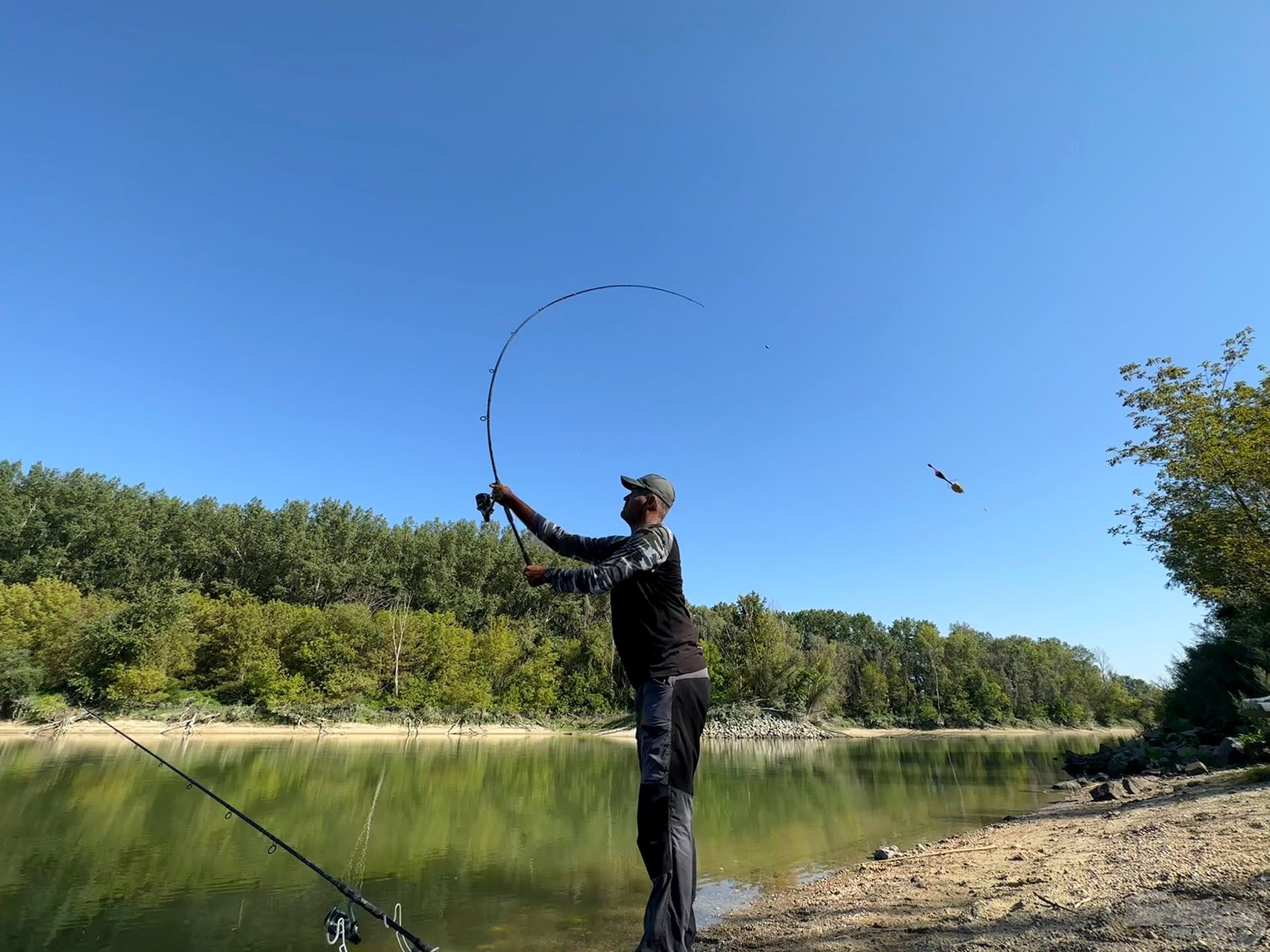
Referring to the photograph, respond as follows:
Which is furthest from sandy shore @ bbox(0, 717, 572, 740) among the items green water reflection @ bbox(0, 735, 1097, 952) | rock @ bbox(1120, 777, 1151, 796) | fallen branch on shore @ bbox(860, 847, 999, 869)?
rock @ bbox(1120, 777, 1151, 796)

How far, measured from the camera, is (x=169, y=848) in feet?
28.0

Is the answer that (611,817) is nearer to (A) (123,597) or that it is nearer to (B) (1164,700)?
(B) (1164,700)

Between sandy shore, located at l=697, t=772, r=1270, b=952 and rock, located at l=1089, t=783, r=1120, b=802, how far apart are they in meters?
3.65

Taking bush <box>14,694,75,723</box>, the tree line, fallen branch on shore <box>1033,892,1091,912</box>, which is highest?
the tree line

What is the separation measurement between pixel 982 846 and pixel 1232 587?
16.3 metres

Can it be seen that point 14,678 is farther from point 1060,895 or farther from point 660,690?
point 1060,895

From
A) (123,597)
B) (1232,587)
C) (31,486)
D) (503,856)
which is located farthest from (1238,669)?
(31,486)

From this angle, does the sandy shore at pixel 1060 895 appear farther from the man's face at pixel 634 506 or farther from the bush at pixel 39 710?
the bush at pixel 39 710

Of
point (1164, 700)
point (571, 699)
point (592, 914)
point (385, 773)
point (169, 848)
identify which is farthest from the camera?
Result: point (571, 699)

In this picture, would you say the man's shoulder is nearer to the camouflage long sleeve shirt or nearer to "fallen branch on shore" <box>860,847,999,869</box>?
the camouflage long sleeve shirt

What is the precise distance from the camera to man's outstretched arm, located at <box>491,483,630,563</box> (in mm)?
3111

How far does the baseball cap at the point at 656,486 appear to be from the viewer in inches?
126

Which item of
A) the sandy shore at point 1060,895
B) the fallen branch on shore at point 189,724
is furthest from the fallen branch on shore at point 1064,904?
Result: the fallen branch on shore at point 189,724

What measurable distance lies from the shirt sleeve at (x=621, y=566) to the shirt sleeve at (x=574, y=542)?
0.39 feet
